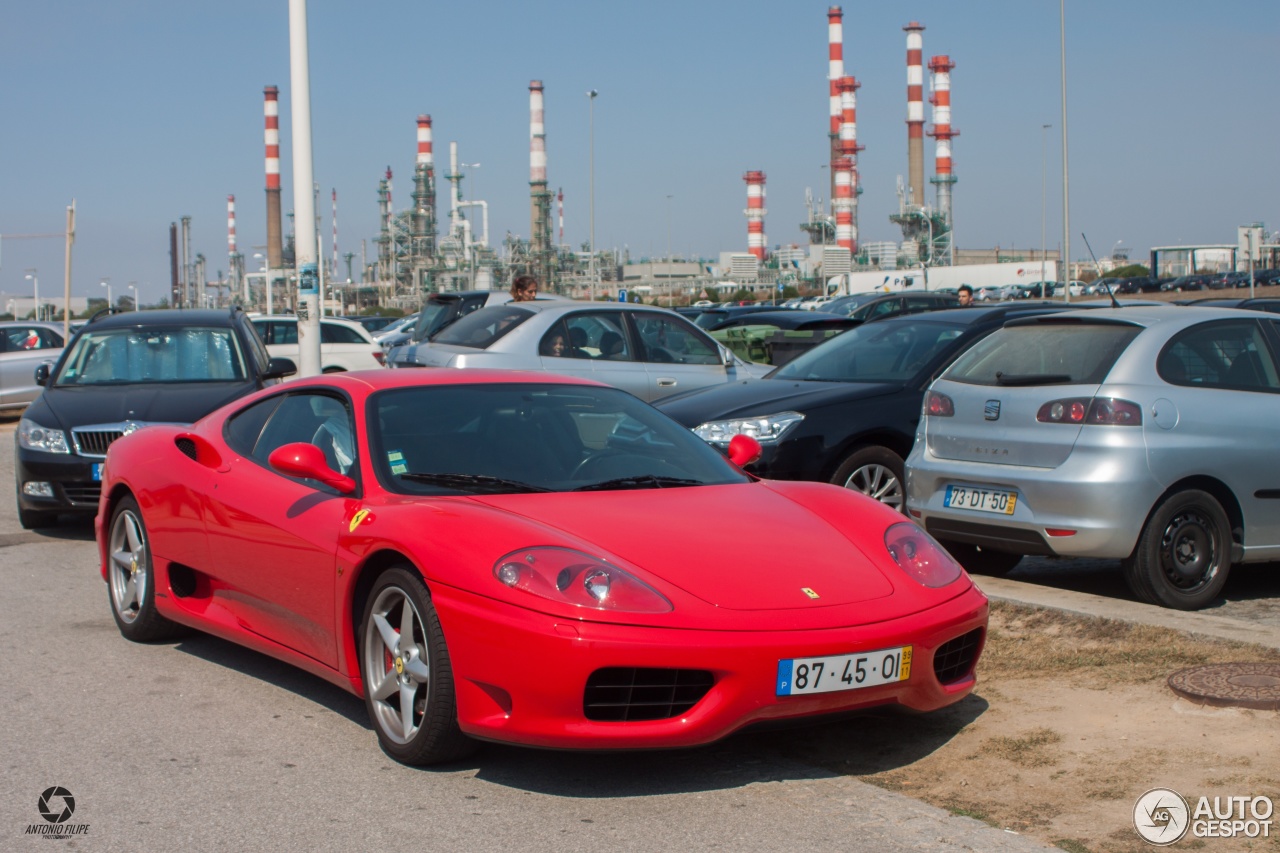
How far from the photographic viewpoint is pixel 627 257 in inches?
4978

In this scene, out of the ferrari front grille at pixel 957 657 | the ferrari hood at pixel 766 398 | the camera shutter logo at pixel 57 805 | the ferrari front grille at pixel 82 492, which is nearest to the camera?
the camera shutter logo at pixel 57 805

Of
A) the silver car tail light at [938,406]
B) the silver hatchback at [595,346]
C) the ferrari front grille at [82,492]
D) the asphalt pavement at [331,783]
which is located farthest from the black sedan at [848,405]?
the ferrari front grille at [82,492]

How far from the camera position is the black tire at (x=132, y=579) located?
5.80 metres

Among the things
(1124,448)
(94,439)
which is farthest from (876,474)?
(94,439)

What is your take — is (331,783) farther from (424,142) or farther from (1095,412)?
(424,142)

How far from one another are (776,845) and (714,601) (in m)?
0.70

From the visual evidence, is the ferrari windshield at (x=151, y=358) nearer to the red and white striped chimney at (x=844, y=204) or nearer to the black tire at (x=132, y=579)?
the black tire at (x=132, y=579)

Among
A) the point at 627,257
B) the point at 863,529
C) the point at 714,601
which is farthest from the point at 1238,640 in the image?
the point at 627,257

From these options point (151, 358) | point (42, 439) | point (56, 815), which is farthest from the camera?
point (151, 358)

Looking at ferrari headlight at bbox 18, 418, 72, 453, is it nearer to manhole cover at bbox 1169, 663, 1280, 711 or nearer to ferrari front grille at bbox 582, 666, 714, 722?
ferrari front grille at bbox 582, 666, 714, 722

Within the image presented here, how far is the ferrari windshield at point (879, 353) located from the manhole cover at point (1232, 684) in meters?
3.79

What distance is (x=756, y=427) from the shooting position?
798cm

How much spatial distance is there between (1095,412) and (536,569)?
336cm

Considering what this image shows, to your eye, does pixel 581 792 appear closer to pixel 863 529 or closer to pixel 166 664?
pixel 863 529
